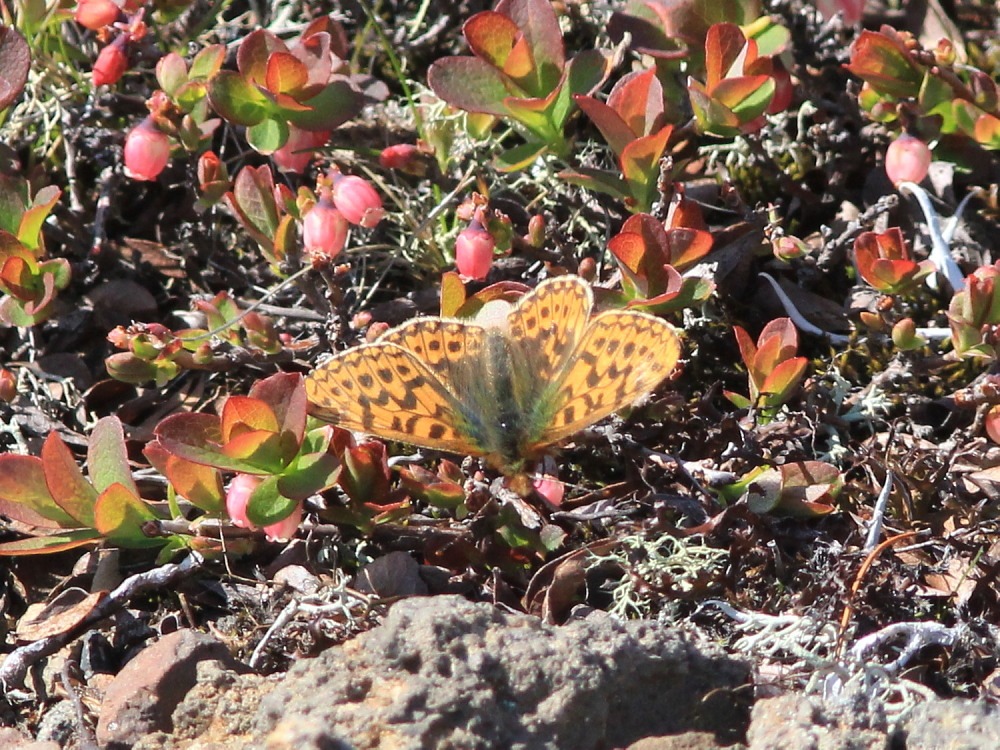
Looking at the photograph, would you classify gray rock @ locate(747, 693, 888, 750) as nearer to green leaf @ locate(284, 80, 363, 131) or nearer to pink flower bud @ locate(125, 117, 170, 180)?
green leaf @ locate(284, 80, 363, 131)

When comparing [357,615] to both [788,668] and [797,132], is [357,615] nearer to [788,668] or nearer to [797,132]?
[788,668]

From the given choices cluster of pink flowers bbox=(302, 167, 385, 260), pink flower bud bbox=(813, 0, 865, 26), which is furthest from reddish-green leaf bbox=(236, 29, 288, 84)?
pink flower bud bbox=(813, 0, 865, 26)

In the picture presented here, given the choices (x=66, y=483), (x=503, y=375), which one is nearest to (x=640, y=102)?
(x=503, y=375)

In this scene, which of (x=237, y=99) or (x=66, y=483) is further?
(x=237, y=99)

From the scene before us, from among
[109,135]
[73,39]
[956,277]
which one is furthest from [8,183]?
[956,277]

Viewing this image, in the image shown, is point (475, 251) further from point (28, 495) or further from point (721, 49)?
point (28, 495)
